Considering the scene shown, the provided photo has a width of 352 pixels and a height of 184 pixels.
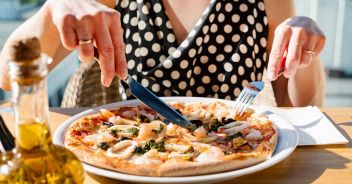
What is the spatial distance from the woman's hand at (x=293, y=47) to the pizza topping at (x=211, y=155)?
293 mm

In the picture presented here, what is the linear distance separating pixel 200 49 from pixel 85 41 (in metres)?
0.58

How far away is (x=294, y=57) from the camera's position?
1.03 m

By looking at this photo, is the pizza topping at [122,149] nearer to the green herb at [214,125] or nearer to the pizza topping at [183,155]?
the pizza topping at [183,155]

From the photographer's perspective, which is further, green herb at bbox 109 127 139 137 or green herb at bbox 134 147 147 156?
green herb at bbox 109 127 139 137

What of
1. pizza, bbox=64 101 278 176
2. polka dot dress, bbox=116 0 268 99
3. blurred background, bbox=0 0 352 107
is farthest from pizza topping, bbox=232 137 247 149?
blurred background, bbox=0 0 352 107

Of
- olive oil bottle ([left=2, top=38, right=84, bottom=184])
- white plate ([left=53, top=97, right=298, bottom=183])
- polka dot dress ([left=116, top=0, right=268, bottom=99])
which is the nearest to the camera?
olive oil bottle ([left=2, top=38, right=84, bottom=184])

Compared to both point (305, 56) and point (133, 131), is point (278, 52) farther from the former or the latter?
point (133, 131)

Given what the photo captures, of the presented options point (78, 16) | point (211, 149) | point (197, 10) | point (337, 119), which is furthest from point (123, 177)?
point (197, 10)

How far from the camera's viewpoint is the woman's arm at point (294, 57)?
1.04m

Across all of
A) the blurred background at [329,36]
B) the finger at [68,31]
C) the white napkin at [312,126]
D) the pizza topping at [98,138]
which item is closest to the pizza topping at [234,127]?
the white napkin at [312,126]

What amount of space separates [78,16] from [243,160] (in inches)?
17.8

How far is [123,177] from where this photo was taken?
717mm

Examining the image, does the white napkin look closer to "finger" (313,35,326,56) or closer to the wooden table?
the wooden table

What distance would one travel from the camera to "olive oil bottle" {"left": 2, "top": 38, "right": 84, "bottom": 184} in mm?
503
